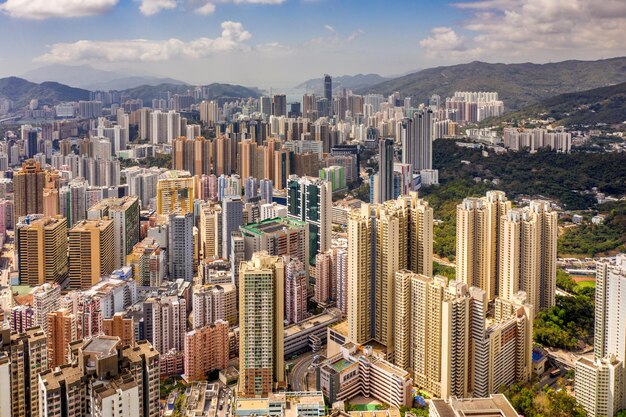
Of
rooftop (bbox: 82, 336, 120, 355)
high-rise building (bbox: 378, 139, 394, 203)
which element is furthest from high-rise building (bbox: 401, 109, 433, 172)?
rooftop (bbox: 82, 336, 120, 355)

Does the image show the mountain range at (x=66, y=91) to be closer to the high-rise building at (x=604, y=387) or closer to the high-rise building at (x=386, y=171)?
the high-rise building at (x=386, y=171)

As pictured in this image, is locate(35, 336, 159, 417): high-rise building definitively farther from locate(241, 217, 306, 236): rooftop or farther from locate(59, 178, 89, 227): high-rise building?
locate(59, 178, 89, 227): high-rise building

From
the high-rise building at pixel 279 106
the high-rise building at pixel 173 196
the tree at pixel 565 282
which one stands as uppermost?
the high-rise building at pixel 279 106

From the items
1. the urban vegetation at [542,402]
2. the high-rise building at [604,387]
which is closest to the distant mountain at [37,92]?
the urban vegetation at [542,402]

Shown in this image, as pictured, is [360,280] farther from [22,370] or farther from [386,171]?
[386,171]

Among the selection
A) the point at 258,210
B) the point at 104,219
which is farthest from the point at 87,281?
the point at 258,210

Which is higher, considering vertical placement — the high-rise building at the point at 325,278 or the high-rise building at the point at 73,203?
the high-rise building at the point at 73,203

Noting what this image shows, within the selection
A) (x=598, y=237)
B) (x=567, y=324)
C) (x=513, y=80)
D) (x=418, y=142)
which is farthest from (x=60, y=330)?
(x=513, y=80)
